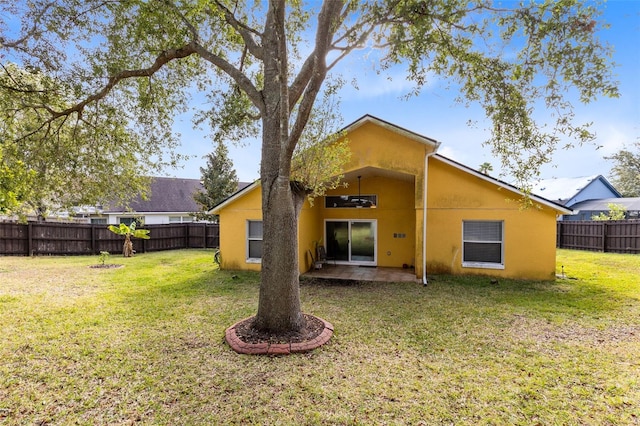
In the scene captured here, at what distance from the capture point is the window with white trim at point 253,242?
459 inches

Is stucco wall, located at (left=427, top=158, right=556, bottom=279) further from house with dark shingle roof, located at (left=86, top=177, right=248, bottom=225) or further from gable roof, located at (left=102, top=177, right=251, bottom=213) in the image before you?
gable roof, located at (left=102, top=177, right=251, bottom=213)

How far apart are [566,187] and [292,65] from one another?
32.3 meters

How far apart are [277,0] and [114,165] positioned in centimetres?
580

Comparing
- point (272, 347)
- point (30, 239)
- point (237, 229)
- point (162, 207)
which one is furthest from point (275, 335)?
point (162, 207)

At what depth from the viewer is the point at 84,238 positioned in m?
16.8

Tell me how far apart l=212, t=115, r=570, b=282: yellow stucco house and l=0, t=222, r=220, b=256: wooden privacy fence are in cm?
952

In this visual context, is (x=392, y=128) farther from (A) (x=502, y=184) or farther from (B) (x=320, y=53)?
(B) (x=320, y=53)

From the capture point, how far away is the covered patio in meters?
10.2

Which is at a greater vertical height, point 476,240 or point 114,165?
point 114,165

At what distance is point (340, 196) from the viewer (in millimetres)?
12789

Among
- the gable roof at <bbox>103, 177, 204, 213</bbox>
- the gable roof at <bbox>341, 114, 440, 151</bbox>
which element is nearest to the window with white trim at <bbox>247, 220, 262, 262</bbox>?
the gable roof at <bbox>341, 114, 440, 151</bbox>

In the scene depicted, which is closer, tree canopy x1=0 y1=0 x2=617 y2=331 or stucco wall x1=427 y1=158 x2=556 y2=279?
tree canopy x1=0 y1=0 x2=617 y2=331

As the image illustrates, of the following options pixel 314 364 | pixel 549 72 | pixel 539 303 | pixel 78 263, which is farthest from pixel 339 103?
pixel 78 263

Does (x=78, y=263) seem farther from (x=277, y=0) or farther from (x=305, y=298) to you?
(x=277, y=0)
